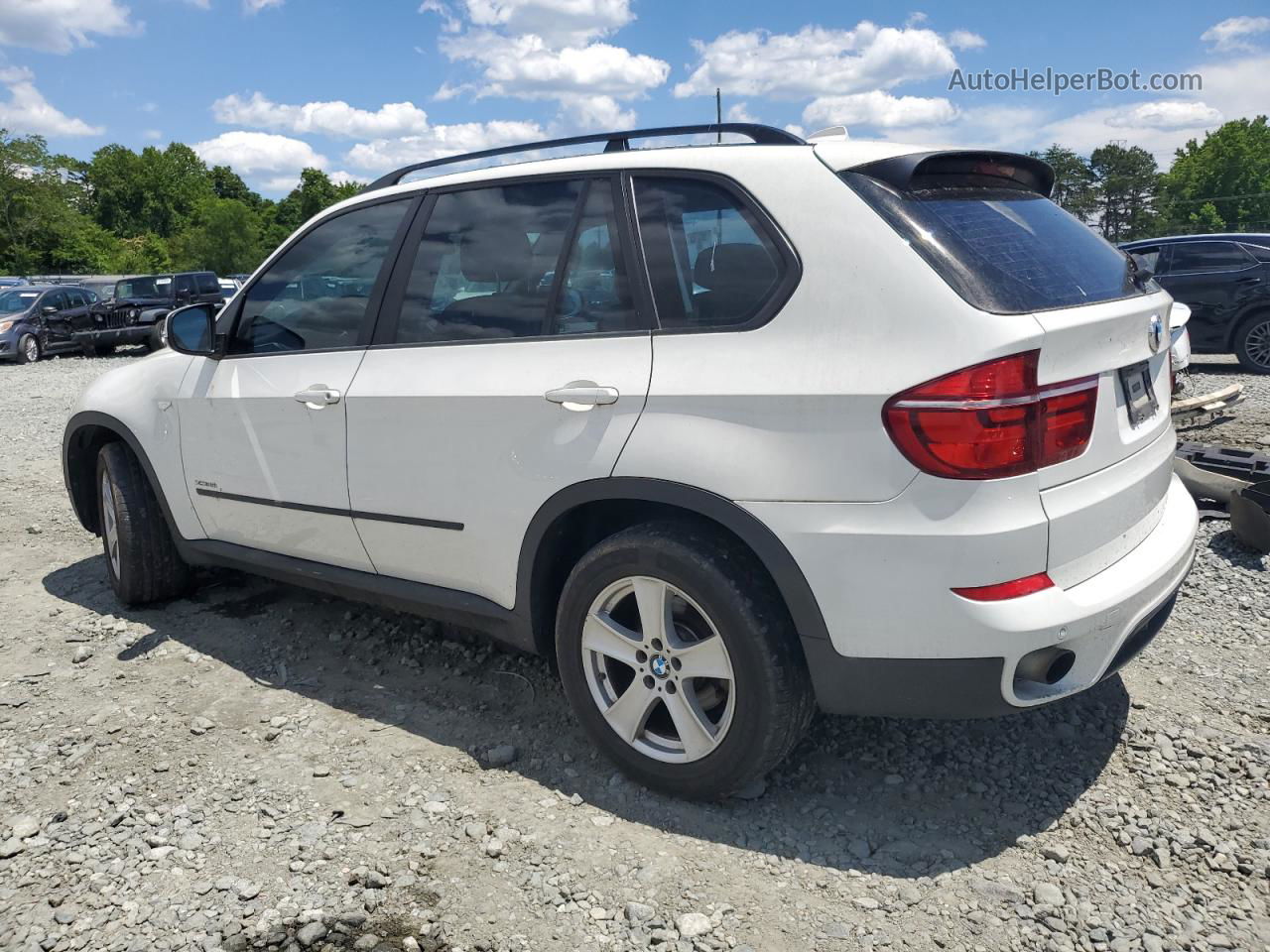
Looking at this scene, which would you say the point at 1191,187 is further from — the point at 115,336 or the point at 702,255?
the point at 702,255

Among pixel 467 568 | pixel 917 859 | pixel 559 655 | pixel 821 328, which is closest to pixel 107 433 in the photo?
pixel 467 568

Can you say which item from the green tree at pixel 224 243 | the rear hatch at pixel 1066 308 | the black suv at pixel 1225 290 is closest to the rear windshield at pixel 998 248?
the rear hatch at pixel 1066 308

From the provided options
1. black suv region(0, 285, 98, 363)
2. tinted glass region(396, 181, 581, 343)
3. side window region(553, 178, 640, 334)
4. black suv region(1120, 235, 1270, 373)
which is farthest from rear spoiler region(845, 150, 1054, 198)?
black suv region(0, 285, 98, 363)

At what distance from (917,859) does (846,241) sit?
1.66 meters

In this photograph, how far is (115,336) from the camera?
21.6 metres

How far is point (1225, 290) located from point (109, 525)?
1170 cm

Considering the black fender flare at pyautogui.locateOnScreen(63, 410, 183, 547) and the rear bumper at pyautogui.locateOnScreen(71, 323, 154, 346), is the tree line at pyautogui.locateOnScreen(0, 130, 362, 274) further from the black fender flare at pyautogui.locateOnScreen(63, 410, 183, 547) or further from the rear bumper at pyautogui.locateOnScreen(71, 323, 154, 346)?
the black fender flare at pyautogui.locateOnScreen(63, 410, 183, 547)

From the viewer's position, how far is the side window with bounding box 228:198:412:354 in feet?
11.9

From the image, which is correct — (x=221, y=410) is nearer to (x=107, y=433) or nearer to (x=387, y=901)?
(x=107, y=433)

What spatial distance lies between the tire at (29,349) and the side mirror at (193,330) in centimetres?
1971

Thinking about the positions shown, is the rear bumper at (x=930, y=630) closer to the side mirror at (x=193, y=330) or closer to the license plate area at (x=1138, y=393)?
the license plate area at (x=1138, y=393)

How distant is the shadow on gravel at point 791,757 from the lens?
9.10ft

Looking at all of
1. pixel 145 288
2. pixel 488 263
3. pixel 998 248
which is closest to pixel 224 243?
pixel 145 288

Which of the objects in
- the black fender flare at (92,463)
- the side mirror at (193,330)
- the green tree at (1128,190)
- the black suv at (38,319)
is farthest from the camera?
the green tree at (1128,190)
